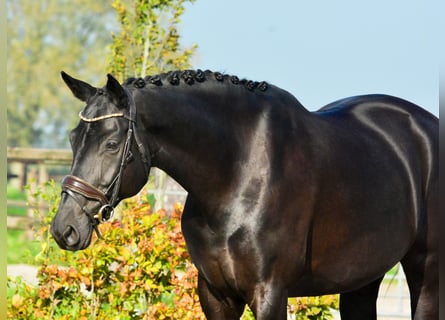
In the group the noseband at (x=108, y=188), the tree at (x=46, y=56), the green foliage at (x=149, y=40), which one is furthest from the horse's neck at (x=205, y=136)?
the tree at (x=46, y=56)

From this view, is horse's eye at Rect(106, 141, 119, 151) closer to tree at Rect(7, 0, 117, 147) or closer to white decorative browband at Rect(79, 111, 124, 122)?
white decorative browband at Rect(79, 111, 124, 122)

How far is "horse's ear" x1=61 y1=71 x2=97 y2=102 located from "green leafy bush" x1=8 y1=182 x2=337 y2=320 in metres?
2.02

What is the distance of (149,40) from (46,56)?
16.7 metres

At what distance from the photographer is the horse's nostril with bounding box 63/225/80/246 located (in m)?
3.38

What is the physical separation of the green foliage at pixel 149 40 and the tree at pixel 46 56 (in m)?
14.5

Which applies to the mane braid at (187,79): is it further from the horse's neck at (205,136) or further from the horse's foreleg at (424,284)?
the horse's foreleg at (424,284)

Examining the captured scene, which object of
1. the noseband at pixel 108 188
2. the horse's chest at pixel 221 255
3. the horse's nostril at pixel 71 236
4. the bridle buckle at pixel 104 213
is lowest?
the horse's chest at pixel 221 255

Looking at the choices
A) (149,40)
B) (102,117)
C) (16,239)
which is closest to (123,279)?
(102,117)

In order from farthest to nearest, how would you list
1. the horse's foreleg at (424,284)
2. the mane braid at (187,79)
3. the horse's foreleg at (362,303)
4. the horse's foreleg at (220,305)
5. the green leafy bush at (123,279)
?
1. the green leafy bush at (123,279)
2. the horse's foreleg at (362,303)
3. the horse's foreleg at (424,284)
4. the horse's foreleg at (220,305)
5. the mane braid at (187,79)

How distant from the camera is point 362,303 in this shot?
16.0 ft

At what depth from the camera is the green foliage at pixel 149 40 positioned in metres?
7.94

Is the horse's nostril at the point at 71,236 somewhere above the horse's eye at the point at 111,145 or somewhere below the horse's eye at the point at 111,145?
below

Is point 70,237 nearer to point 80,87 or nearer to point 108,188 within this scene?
point 108,188

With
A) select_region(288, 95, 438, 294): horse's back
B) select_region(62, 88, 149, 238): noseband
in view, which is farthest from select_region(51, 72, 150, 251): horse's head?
select_region(288, 95, 438, 294): horse's back
